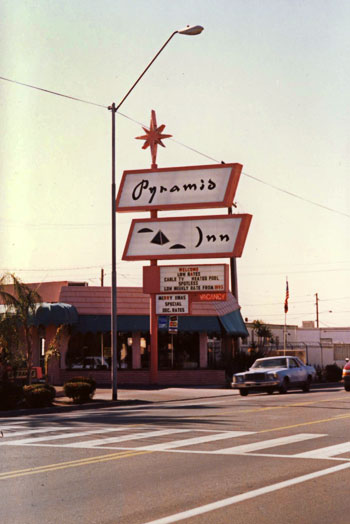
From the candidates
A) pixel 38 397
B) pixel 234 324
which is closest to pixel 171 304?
pixel 234 324

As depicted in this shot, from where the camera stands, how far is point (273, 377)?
3119 centimetres

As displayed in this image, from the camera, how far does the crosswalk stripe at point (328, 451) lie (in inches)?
483

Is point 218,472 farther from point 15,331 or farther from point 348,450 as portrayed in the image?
point 15,331

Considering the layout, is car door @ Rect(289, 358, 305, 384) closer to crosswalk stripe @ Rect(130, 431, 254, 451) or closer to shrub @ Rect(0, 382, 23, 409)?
shrub @ Rect(0, 382, 23, 409)

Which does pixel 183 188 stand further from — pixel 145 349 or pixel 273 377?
pixel 273 377

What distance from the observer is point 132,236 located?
40.9 m

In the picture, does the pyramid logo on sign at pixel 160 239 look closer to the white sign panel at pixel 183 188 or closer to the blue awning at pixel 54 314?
the white sign panel at pixel 183 188

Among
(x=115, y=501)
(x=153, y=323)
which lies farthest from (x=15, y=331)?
(x=115, y=501)

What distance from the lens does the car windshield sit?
107 ft

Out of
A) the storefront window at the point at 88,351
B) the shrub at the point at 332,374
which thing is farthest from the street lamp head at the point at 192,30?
the shrub at the point at 332,374

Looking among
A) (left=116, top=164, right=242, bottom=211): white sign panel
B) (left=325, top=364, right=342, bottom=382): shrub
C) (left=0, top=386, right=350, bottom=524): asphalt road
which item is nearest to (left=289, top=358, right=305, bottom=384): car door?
(left=116, top=164, right=242, bottom=211): white sign panel

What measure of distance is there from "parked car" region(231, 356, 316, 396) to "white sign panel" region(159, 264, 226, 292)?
684 centimetres

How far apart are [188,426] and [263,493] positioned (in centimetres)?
816

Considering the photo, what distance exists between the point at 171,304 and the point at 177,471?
28.7 meters
